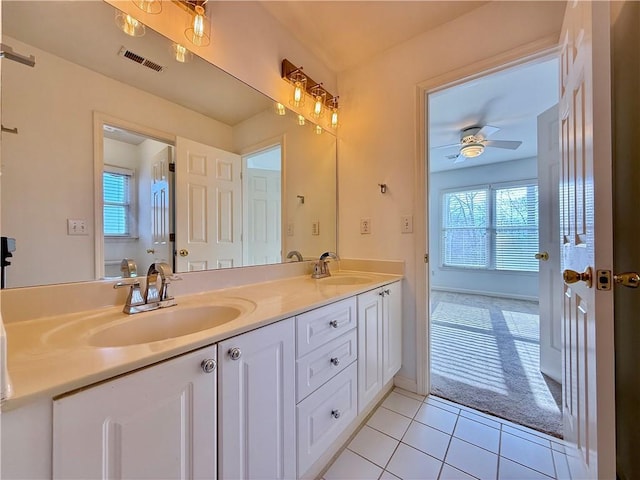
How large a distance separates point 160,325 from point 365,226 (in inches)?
59.3

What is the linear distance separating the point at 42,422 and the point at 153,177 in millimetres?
963

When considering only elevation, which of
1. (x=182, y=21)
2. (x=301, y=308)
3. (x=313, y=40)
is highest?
(x=313, y=40)

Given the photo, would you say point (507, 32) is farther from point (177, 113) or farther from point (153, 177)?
point (153, 177)

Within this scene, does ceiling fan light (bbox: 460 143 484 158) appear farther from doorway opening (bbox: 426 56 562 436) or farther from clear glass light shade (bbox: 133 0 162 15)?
clear glass light shade (bbox: 133 0 162 15)

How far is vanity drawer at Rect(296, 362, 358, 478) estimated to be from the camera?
1032 millimetres

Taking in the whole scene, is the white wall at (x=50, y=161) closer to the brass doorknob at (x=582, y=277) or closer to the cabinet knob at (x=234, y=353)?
the cabinet knob at (x=234, y=353)

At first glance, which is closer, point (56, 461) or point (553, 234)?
point (56, 461)

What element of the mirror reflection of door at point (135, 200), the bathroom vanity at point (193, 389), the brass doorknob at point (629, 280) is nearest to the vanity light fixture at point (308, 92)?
the mirror reflection of door at point (135, 200)

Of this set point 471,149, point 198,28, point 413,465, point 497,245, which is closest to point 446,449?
point 413,465

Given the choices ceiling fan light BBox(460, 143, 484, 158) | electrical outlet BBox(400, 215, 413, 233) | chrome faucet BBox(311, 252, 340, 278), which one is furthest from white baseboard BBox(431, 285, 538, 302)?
chrome faucet BBox(311, 252, 340, 278)

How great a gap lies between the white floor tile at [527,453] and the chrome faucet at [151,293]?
5.75ft

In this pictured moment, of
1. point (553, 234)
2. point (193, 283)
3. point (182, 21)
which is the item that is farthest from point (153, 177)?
point (553, 234)

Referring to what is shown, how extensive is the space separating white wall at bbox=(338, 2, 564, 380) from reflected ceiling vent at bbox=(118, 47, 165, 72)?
4.49 ft

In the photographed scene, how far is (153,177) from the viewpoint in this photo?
46.6 inches
